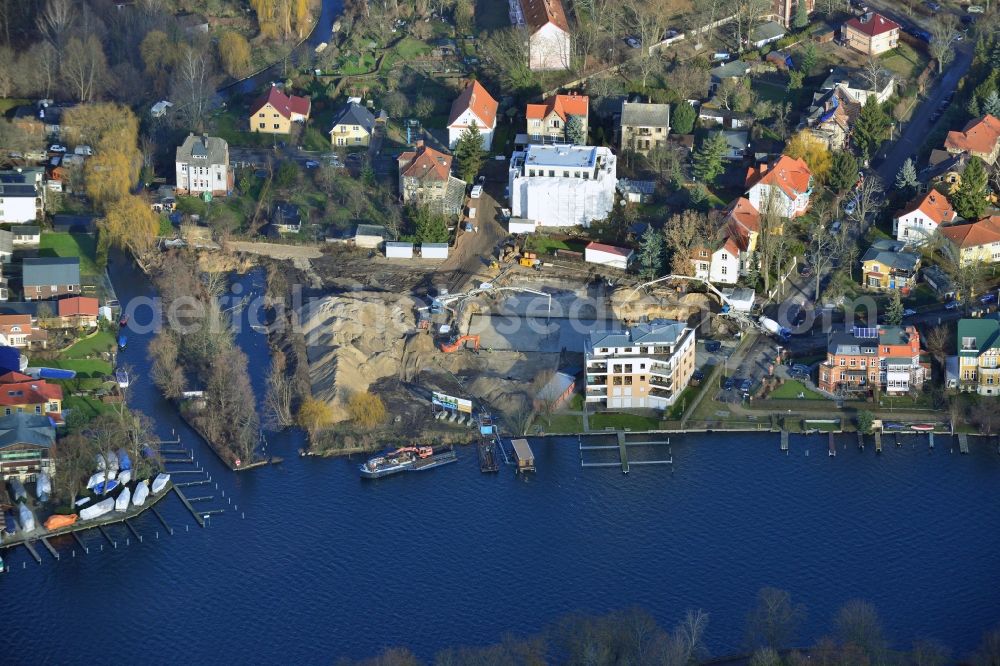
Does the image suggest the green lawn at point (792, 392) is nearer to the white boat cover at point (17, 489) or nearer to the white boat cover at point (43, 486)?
the white boat cover at point (43, 486)

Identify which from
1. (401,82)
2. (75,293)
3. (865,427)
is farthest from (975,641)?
(401,82)

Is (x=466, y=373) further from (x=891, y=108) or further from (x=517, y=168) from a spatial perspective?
(x=891, y=108)

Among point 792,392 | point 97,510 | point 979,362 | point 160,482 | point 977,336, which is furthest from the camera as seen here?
point 792,392

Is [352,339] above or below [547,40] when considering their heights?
below

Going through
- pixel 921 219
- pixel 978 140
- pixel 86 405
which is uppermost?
pixel 978 140

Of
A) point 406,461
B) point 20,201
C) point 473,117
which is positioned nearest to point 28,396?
point 406,461

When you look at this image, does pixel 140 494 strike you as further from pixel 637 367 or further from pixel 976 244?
pixel 976 244

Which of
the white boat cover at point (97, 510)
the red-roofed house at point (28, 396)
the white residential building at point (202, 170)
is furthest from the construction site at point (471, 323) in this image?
the red-roofed house at point (28, 396)
